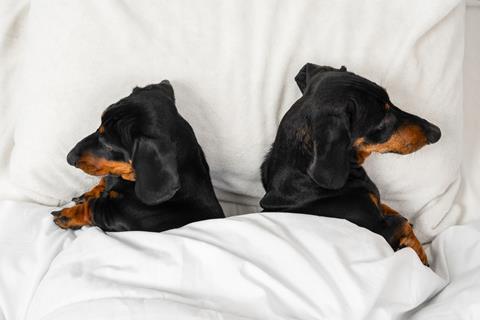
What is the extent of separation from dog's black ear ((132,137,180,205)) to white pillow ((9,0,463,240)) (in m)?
0.25

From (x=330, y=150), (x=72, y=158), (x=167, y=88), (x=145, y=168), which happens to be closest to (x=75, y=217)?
(x=72, y=158)

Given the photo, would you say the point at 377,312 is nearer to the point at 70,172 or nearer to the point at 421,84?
the point at 421,84

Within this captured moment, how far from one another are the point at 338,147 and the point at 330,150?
2 centimetres

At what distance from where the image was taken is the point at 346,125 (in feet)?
5.02

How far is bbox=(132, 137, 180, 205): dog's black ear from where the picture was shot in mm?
1549

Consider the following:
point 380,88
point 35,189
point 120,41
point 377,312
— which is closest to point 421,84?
point 380,88

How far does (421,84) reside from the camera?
175 cm

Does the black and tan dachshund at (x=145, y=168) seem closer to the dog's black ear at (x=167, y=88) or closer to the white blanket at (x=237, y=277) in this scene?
the dog's black ear at (x=167, y=88)

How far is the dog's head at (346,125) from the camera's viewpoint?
1.52 meters

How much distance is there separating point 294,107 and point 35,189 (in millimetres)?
794

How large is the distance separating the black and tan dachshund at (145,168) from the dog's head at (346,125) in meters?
0.31

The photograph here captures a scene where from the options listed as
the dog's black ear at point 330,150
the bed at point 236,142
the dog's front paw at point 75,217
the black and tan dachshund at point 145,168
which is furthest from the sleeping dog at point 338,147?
the dog's front paw at point 75,217

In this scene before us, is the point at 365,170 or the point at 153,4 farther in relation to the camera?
the point at 365,170

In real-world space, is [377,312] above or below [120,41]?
below
